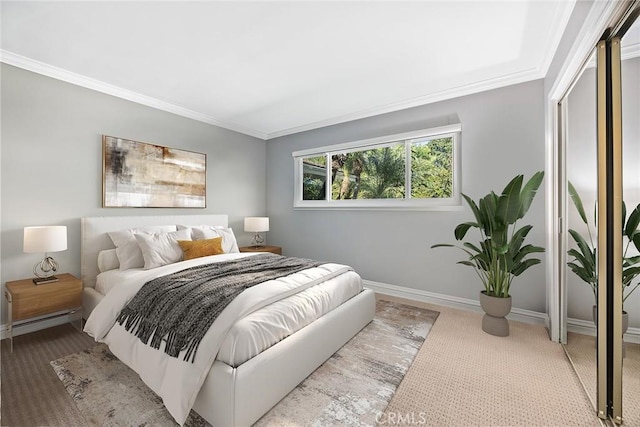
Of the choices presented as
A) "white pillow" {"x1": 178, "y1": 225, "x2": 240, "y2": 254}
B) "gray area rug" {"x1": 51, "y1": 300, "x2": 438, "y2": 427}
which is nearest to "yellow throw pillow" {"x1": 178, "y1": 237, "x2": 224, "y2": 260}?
"white pillow" {"x1": 178, "y1": 225, "x2": 240, "y2": 254}

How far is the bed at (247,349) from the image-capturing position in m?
1.39

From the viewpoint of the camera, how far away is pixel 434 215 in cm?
331

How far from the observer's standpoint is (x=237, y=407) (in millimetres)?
1349

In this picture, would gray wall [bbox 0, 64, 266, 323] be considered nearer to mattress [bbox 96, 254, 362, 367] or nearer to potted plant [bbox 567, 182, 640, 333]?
mattress [bbox 96, 254, 362, 367]

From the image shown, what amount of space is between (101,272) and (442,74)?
4.02 metres

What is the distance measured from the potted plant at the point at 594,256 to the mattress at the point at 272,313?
5.35 feet

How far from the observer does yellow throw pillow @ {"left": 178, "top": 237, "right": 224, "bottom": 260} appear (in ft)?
9.65

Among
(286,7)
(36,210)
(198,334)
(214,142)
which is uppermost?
(286,7)

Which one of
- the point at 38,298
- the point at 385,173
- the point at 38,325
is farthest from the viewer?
the point at 385,173

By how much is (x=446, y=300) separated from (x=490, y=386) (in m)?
1.52

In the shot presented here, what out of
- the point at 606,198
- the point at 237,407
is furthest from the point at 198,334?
the point at 606,198

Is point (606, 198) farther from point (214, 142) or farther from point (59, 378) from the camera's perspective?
point (214, 142)

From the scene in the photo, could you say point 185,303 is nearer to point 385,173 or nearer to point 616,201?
point 616,201

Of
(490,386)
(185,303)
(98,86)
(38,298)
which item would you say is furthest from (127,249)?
(490,386)
